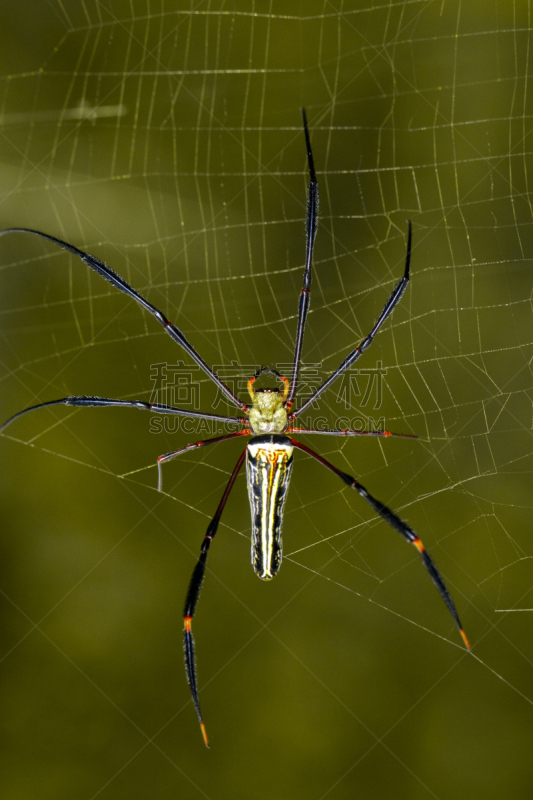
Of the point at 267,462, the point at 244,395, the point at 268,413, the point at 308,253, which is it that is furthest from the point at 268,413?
the point at 244,395

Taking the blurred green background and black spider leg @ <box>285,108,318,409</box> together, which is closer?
black spider leg @ <box>285,108,318,409</box>

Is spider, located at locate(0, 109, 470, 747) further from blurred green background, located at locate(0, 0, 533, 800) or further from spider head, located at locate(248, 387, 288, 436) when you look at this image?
blurred green background, located at locate(0, 0, 533, 800)

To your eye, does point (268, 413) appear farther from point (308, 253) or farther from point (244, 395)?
point (244, 395)

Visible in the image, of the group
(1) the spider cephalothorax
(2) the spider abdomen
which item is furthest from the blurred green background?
(2) the spider abdomen

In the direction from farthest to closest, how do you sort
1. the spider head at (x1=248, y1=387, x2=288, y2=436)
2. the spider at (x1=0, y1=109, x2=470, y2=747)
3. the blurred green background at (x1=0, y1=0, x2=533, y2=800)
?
the blurred green background at (x1=0, y1=0, x2=533, y2=800) < the spider head at (x1=248, y1=387, x2=288, y2=436) < the spider at (x1=0, y1=109, x2=470, y2=747)

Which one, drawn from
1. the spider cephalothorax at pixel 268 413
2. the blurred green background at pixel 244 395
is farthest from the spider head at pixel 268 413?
the blurred green background at pixel 244 395

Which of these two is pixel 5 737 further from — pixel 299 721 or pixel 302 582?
pixel 302 582

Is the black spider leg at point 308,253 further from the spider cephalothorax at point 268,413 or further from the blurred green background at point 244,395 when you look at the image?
the blurred green background at point 244,395
